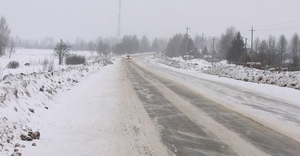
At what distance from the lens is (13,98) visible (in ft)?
27.5

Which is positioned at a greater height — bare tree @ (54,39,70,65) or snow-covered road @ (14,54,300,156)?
bare tree @ (54,39,70,65)

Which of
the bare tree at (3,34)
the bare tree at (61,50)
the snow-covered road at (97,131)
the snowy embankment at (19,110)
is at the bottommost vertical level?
the snow-covered road at (97,131)

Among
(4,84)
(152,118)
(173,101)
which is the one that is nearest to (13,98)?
(4,84)

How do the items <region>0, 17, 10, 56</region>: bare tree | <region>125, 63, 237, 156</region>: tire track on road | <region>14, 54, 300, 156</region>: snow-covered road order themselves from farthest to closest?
1. <region>0, 17, 10, 56</region>: bare tree
2. <region>14, 54, 300, 156</region>: snow-covered road
3. <region>125, 63, 237, 156</region>: tire track on road

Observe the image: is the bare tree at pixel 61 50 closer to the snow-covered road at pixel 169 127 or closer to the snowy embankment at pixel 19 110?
the snowy embankment at pixel 19 110

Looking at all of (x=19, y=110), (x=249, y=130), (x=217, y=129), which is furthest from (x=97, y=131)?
(x=249, y=130)

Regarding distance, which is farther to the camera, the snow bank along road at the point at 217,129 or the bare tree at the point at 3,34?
the bare tree at the point at 3,34

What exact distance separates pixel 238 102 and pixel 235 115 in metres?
2.64

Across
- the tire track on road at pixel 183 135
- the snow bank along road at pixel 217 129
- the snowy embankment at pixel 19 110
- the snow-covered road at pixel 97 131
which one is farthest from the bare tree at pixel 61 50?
the tire track on road at pixel 183 135

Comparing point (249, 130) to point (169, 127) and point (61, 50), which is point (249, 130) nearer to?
point (169, 127)

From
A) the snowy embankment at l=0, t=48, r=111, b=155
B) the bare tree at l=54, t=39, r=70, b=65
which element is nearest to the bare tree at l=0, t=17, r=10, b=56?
the bare tree at l=54, t=39, r=70, b=65

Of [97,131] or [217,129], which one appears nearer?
[97,131]

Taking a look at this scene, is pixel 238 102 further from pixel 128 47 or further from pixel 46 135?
pixel 128 47

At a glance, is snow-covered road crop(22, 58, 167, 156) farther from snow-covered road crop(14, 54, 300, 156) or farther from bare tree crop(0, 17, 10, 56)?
bare tree crop(0, 17, 10, 56)
